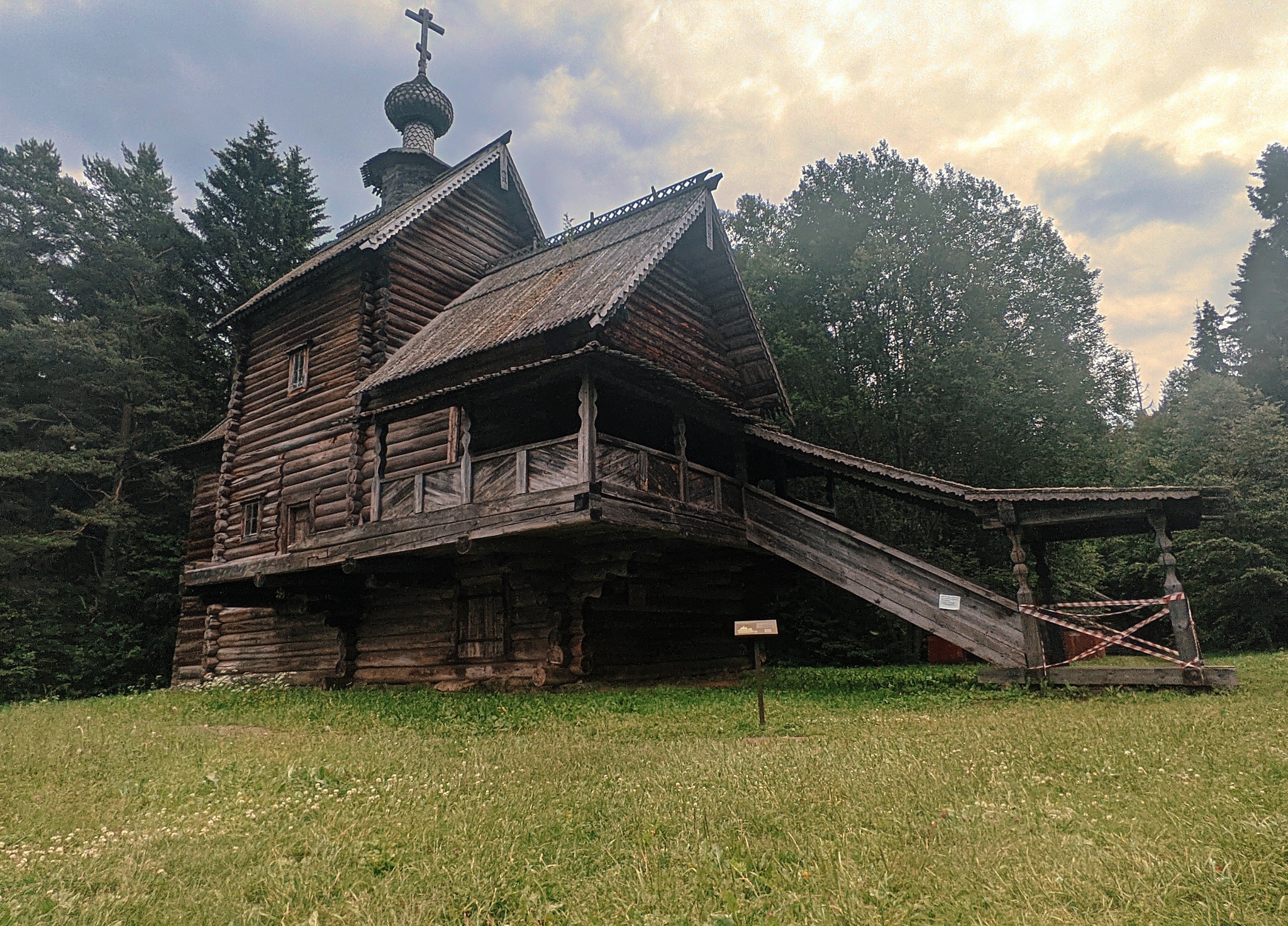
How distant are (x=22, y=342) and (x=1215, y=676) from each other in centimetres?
3148

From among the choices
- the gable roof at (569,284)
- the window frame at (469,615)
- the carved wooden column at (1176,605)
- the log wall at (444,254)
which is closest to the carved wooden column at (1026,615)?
the carved wooden column at (1176,605)

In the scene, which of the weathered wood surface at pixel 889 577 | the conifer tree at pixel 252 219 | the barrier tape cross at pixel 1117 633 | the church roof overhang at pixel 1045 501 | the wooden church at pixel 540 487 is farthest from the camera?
the conifer tree at pixel 252 219

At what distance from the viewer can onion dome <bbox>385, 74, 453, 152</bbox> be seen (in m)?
24.7

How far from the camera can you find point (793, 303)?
29000mm

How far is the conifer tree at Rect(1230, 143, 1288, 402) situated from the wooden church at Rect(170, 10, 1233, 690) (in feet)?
93.2

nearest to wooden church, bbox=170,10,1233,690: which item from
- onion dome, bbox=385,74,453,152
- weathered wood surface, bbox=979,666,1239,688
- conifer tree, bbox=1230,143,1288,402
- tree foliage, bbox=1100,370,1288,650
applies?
weathered wood surface, bbox=979,666,1239,688

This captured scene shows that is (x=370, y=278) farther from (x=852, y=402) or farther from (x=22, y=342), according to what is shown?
(x=852, y=402)

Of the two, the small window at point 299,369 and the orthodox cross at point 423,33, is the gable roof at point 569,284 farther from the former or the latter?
the orthodox cross at point 423,33

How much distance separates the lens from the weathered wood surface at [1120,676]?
10055 mm

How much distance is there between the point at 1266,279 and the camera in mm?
37531

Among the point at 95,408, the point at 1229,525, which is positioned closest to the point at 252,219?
the point at 95,408

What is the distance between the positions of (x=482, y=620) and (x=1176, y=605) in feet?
37.9

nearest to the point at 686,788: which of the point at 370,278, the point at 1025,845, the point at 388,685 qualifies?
the point at 1025,845

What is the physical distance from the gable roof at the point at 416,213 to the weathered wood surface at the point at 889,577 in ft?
33.7
